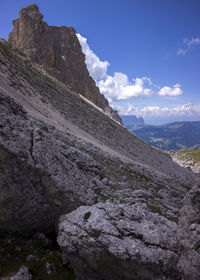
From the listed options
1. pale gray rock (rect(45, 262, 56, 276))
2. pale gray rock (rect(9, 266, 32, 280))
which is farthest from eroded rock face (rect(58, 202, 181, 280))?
pale gray rock (rect(9, 266, 32, 280))

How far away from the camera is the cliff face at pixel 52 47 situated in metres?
85.4

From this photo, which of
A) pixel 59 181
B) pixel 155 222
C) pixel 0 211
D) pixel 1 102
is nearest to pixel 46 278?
pixel 0 211

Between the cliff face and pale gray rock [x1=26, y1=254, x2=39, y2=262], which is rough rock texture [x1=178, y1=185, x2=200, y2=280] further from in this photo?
the cliff face

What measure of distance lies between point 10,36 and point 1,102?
107 metres

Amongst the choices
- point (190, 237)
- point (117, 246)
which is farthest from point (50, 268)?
point (190, 237)

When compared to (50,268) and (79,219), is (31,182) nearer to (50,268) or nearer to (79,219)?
(79,219)

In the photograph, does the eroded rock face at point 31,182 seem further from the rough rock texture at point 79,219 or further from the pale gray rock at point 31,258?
the pale gray rock at point 31,258

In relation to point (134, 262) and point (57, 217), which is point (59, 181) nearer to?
point (57, 217)

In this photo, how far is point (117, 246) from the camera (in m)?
7.23

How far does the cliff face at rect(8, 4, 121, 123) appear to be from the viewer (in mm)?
85438

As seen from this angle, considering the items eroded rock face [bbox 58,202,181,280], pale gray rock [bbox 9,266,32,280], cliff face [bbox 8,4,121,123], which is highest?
cliff face [bbox 8,4,121,123]

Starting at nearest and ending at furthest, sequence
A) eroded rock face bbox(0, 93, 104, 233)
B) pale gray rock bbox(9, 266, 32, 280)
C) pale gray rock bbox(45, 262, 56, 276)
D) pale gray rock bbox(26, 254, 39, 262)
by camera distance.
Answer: pale gray rock bbox(9, 266, 32, 280) → pale gray rock bbox(45, 262, 56, 276) → pale gray rock bbox(26, 254, 39, 262) → eroded rock face bbox(0, 93, 104, 233)

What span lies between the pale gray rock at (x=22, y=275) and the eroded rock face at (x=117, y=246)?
1563mm

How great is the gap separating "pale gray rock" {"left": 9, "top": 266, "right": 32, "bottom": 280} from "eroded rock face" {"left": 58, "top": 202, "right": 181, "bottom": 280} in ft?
5.13
